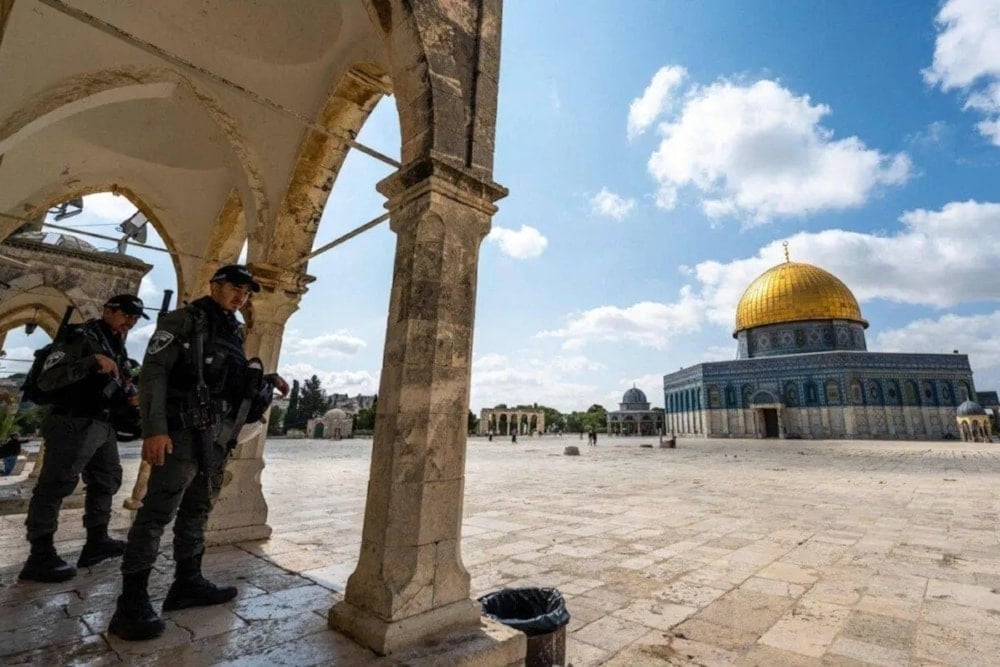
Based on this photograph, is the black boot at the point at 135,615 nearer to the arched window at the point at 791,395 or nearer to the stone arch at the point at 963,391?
the arched window at the point at 791,395

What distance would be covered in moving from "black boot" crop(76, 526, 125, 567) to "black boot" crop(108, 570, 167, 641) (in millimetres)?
1413

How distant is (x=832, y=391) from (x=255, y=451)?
42628 mm

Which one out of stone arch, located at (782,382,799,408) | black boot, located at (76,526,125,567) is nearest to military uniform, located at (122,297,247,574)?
black boot, located at (76,526,125,567)

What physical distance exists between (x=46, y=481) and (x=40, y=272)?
7467mm

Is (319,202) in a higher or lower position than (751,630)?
higher

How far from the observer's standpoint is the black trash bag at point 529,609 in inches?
90.2

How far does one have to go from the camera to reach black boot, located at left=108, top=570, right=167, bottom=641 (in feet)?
7.20

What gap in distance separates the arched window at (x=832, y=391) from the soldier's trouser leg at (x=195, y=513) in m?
43.3

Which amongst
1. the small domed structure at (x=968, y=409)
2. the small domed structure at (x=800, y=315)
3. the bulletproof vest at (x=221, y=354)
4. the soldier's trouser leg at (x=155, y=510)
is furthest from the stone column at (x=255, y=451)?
the small domed structure at (x=968, y=409)

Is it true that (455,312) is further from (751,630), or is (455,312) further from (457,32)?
(751,630)

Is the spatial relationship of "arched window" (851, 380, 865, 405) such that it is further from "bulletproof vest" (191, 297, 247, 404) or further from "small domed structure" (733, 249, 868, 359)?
"bulletproof vest" (191, 297, 247, 404)

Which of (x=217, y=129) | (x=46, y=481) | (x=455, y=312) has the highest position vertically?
(x=217, y=129)

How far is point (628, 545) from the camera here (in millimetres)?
4645

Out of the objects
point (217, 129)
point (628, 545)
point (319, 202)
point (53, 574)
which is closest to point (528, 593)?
point (628, 545)
